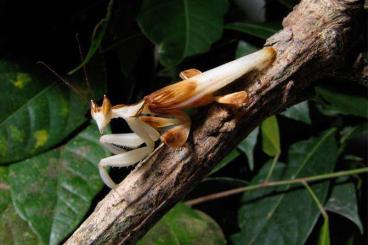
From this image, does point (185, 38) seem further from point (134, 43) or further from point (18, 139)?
point (18, 139)

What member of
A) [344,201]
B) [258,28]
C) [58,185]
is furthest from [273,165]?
[58,185]

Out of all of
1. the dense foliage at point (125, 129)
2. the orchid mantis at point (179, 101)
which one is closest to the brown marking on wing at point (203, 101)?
the orchid mantis at point (179, 101)

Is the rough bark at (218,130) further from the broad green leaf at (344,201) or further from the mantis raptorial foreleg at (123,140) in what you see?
the broad green leaf at (344,201)

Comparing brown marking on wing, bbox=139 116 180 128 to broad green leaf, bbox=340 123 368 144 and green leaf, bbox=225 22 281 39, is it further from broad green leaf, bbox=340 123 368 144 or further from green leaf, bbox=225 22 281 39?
broad green leaf, bbox=340 123 368 144

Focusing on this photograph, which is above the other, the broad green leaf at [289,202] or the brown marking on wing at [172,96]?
the brown marking on wing at [172,96]

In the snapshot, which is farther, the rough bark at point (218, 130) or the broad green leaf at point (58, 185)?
the broad green leaf at point (58, 185)

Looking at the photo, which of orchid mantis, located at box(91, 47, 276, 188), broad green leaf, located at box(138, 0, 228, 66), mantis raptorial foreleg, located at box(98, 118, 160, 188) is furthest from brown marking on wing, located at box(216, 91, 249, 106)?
broad green leaf, located at box(138, 0, 228, 66)

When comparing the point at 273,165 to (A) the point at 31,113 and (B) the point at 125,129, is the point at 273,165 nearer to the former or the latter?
(B) the point at 125,129
